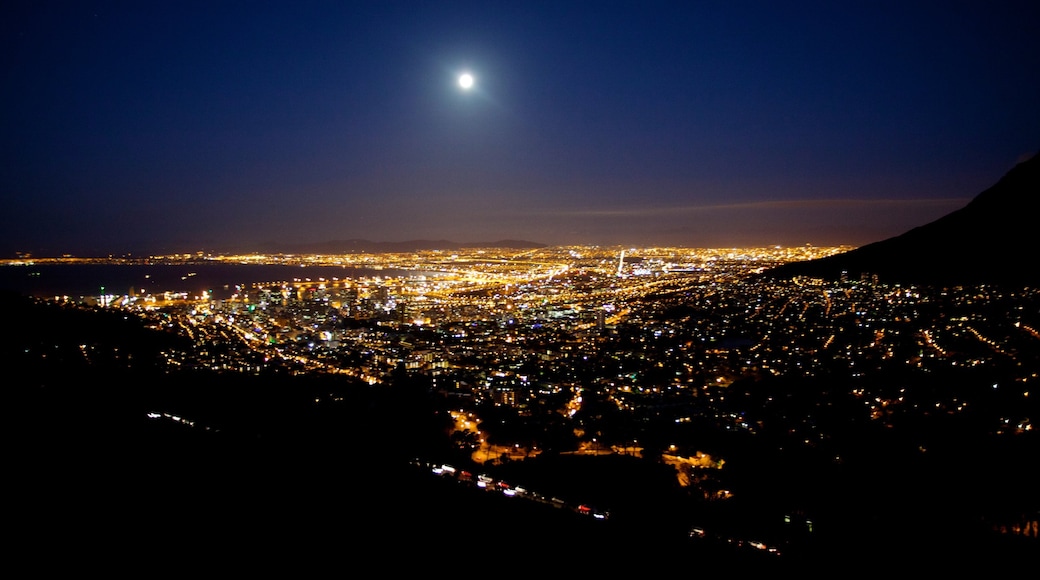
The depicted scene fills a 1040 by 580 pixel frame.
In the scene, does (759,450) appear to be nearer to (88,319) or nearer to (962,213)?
(88,319)

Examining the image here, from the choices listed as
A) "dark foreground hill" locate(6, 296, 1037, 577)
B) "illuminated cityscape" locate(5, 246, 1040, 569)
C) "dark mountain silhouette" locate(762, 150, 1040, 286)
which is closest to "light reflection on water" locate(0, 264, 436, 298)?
"illuminated cityscape" locate(5, 246, 1040, 569)

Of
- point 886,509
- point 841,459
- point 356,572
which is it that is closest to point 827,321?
point 841,459

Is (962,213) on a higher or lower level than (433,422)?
higher

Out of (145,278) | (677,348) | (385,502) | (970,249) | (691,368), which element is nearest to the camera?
(385,502)

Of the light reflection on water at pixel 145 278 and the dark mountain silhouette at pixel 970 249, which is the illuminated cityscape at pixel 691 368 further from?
the light reflection on water at pixel 145 278

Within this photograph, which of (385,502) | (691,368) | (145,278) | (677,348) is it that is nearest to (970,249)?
(677,348)

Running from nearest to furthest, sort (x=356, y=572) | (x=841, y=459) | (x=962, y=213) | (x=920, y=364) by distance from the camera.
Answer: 1. (x=356, y=572)
2. (x=841, y=459)
3. (x=920, y=364)
4. (x=962, y=213)

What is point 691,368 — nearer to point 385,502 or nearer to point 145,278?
point 385,502

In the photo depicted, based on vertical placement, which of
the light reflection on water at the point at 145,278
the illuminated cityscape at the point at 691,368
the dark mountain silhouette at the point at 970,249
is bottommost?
the light reflection on water at the point at 145,278

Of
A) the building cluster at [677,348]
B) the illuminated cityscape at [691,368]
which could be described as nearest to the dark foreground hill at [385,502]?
the illuminated cityscape at [691,368]
